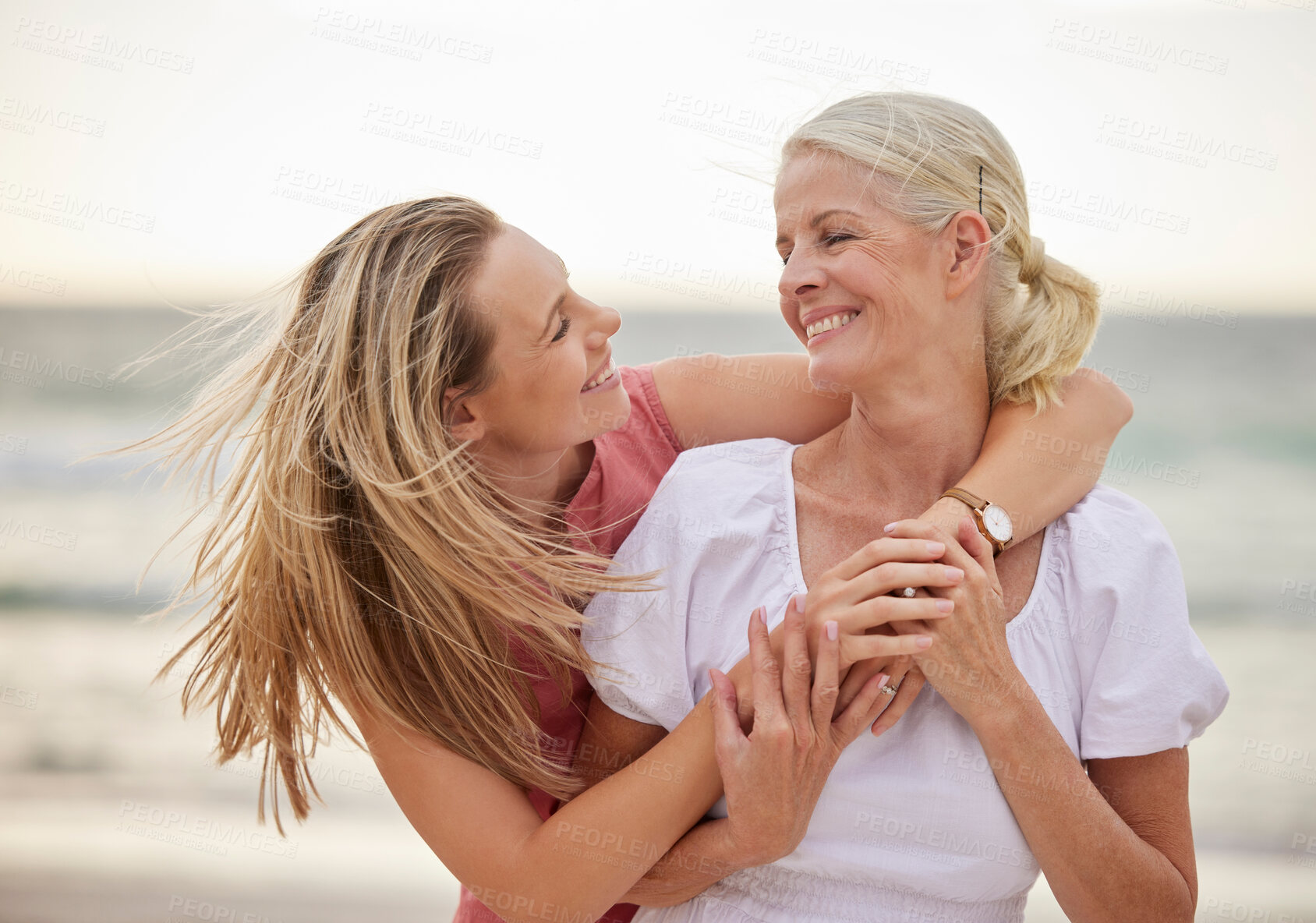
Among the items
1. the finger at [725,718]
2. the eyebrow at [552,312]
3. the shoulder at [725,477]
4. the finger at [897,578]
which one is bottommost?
the finger at [725,718]

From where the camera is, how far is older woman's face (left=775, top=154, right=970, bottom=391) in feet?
5.77

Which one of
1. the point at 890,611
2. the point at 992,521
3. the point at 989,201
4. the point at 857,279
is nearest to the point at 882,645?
the point at 890,611

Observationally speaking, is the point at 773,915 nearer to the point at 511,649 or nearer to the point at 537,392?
the point at 511,649

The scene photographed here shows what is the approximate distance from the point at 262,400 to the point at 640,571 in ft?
2.57

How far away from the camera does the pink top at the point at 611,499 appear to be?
1.92 metres

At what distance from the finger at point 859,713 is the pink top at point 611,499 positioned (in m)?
0.51

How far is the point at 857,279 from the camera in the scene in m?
1.75

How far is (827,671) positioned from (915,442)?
1.79 feet

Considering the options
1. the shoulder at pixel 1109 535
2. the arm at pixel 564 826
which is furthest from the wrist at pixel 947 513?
the arm at pixel 564 826

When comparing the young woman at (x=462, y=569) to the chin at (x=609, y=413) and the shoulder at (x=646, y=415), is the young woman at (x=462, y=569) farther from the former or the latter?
the shoulder at (x=646, y=415)

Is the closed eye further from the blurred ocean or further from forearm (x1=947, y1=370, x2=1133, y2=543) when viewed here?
the blurred ocean

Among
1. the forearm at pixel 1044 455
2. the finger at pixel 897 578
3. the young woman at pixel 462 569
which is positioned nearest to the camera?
the finger at pixel 897 578

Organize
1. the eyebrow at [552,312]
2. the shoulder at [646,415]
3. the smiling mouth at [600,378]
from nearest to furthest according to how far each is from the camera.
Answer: the eyebrow at [552,312] → the smiling mouth at [600,378] → the shoulder at [646,415]

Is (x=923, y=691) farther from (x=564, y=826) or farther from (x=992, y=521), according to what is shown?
(x=564, y=826)
